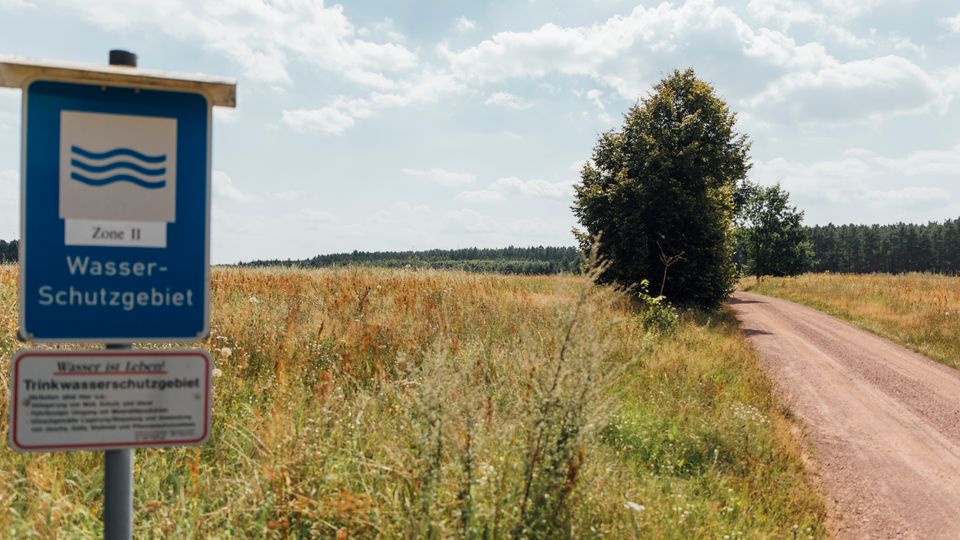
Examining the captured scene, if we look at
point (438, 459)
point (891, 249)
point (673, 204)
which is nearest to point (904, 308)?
point (673, 204)

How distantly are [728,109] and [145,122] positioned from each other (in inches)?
848

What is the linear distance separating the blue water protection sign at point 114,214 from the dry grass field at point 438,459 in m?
1.45

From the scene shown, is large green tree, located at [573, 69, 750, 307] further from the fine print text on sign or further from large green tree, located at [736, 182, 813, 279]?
large green tree, located at [736, 182, 813, 279]

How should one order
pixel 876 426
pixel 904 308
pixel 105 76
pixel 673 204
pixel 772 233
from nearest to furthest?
pixel 105 76, pixel 876 426, pixel 673 204, pixel 904 308, pixel 772 233

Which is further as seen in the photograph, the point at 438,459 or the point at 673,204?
the point at 673,204

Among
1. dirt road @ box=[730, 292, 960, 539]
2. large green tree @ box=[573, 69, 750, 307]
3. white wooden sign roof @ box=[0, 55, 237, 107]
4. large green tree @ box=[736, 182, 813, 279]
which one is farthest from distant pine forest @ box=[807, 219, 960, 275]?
white wooden sign roof @ box=[0, 55, 237, 107]

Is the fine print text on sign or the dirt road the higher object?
the fine print text on sign

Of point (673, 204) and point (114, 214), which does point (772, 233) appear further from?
point (114, 214)

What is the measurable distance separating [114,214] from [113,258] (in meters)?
0.17

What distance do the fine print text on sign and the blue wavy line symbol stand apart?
0.64 meters

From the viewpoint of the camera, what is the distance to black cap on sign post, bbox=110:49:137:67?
2.18 m

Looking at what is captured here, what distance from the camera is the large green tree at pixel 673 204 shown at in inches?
701

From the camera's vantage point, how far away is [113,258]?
6.91 ft

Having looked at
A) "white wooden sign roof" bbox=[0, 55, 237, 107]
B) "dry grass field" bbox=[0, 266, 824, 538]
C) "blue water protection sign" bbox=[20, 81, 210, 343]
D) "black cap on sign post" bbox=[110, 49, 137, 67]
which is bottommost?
"dry grass field" bbox=[0, 266, 824, 538]
